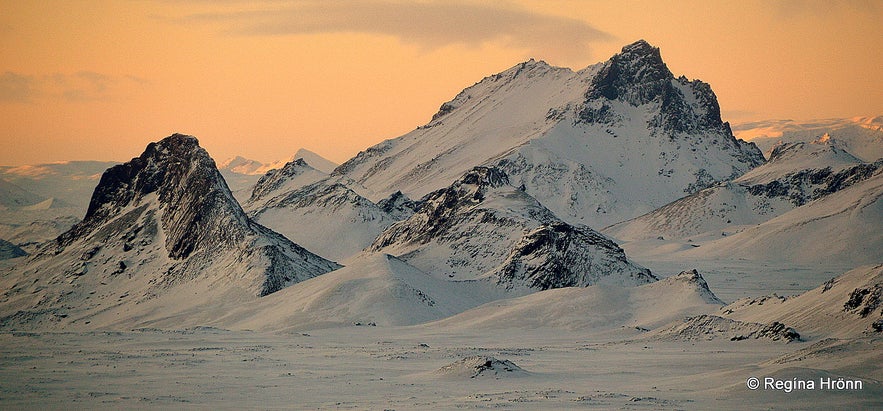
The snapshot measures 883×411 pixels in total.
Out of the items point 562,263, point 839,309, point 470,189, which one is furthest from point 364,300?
point 470,189

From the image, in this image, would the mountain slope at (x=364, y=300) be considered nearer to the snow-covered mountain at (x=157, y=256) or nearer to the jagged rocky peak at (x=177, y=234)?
the snow-covered mountain at (x=157, y=256)

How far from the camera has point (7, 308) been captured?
164 metres

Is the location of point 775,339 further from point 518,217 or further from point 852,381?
point 518,217

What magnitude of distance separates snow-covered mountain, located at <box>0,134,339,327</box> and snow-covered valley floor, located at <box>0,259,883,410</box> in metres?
53.7

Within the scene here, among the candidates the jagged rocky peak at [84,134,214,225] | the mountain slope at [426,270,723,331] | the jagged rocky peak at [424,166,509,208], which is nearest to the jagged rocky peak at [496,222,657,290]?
the mountain slope at [426,270,723,331]

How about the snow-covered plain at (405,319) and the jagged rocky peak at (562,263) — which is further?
the jagged rocky peak at (562,263)

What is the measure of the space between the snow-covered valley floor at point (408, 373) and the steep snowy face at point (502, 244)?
49.2m

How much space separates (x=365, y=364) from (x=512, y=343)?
2521cm

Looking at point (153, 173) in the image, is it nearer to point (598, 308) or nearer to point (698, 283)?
point (598, 308)

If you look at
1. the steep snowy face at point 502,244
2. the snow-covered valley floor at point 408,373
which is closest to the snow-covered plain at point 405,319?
the snow-covered valley floor at point 408,373

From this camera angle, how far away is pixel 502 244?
563 feet

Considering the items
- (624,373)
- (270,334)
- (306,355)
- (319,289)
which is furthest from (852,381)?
(319,289)

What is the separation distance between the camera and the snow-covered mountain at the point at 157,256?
158250 mm

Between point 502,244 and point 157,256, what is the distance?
52125mm
